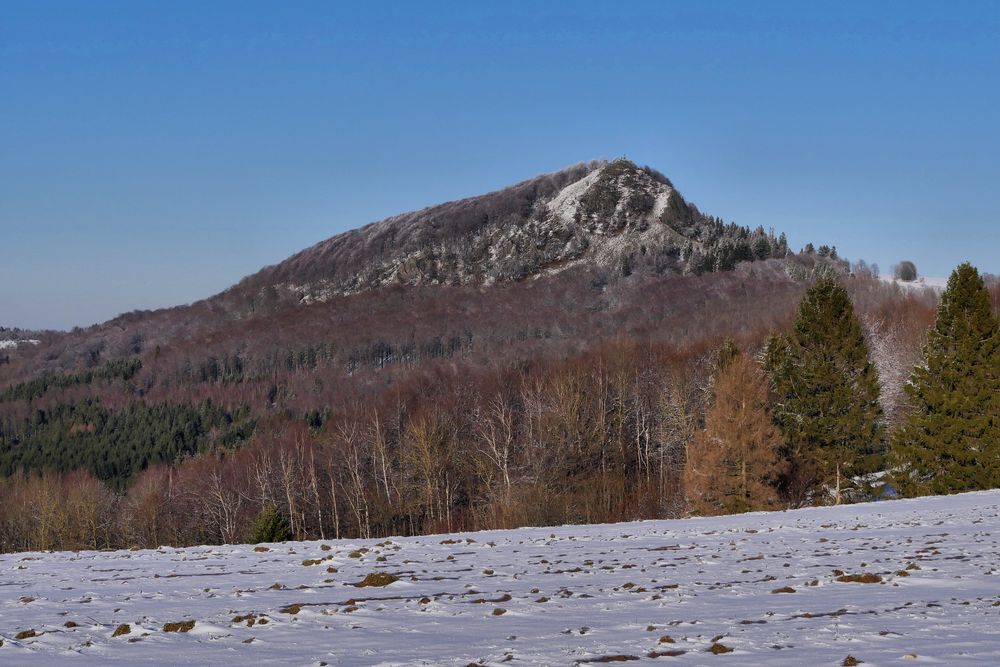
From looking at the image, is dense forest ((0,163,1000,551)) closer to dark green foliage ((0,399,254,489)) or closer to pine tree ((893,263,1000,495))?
pine tree ((893,263,1000,495))

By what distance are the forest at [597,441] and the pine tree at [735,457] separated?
0.10 m

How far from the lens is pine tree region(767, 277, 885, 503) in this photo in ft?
154

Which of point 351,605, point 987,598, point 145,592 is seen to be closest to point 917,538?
point 987,598

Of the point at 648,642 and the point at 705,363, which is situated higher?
the point at 705,363

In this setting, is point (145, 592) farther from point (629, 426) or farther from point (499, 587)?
point (629, 426)

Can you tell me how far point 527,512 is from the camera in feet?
173

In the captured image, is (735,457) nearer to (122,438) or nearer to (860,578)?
(860,578)

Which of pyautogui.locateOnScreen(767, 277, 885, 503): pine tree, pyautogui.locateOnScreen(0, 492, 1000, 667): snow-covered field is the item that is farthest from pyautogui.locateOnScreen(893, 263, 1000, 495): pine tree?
pyautogui.locateOnScreen(0, 492, 1000, 667): snow-covered field

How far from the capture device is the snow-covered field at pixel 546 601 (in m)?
12.0

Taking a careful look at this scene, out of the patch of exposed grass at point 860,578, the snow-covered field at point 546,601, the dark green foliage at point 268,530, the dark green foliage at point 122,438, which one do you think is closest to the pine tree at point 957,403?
the snow-covered field at point 546,601

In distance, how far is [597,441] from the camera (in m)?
80.2

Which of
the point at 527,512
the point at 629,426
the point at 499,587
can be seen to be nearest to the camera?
the point at 499,587

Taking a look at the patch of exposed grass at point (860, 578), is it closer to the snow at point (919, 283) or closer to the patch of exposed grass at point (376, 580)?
the patch of exposed grass at point (376, 580)

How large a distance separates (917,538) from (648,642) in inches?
543
